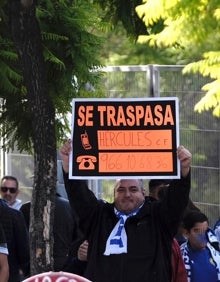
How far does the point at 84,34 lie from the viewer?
8.23 metres

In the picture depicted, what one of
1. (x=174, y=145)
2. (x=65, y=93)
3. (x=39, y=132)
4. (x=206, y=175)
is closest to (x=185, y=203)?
(x=174, y=145)

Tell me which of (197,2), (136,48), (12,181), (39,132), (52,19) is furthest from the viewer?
(136,48)

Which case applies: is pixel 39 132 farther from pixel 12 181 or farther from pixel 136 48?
pixel 136 48

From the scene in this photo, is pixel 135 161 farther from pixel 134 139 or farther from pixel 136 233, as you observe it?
pixel 136 233

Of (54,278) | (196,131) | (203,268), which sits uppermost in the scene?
(196,131)

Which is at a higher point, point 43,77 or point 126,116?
Answer: point 43,77

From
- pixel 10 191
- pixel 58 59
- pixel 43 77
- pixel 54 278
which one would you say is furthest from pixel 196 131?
pixel 54 278

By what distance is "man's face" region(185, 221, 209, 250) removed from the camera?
7961 millimetres

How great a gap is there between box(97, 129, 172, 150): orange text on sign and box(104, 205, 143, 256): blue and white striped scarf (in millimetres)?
415

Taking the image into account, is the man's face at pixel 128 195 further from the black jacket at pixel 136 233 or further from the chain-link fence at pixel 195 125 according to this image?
the chain-link fence at pixel 195 125

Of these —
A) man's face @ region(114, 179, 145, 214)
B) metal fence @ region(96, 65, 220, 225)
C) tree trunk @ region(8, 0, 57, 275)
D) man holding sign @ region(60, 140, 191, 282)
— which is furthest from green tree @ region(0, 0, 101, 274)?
metal fence @ region(96, 65, 220, 225)

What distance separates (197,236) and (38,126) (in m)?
2.13

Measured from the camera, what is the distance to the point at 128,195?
6.67 m

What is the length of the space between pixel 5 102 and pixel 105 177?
7.28 ft
